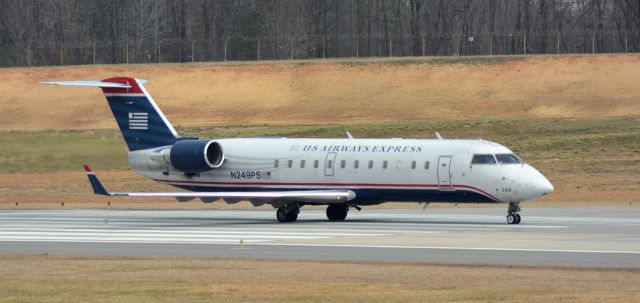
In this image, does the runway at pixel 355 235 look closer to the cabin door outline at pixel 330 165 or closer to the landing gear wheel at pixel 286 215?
the landing gear wheel at pixel 286 215

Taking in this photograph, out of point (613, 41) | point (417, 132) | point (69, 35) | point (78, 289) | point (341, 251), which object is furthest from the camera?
point (69, 35)

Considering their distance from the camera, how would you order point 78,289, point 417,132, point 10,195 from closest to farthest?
point 78,289, point 10,195, point 417,132

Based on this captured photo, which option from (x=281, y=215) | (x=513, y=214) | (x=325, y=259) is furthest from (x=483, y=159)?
(x=325, y=259)

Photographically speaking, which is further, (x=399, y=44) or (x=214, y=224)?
(x=399, y=44)

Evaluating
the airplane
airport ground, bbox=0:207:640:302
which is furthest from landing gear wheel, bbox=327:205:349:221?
airport ground, bbox=0:207:640:302

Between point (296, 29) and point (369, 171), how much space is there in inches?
2506

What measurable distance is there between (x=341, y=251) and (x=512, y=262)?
4184 millimetres

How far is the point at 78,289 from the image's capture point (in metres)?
20.6

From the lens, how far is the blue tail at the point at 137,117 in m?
41.6

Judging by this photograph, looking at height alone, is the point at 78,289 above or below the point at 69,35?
below

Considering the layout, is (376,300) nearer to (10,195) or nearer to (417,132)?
(10,195)

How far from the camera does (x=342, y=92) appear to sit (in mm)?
81000

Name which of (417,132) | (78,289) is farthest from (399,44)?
(78,289)

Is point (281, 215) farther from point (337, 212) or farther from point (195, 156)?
Result: point (195, 156)
